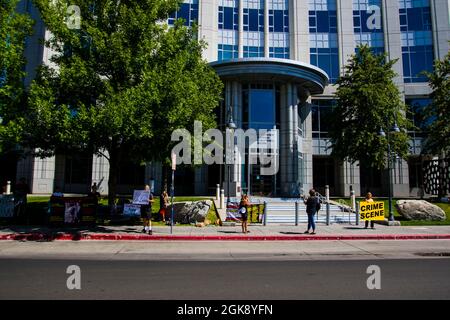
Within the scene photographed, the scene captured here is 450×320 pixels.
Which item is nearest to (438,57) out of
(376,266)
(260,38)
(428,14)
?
(428,14)

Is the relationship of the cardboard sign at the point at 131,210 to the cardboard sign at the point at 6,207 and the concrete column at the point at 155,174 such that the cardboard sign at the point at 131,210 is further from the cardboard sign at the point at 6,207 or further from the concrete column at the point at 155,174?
the concrete column at the point at 155,174

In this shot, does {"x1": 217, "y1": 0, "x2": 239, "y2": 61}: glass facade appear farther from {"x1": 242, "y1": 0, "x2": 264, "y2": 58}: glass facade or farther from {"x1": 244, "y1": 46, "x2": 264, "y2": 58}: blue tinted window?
{"x1": 244, "y1": 46, "x2": 264, "y2": 58}: blue tinted window

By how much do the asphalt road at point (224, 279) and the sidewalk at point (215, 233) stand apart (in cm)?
439

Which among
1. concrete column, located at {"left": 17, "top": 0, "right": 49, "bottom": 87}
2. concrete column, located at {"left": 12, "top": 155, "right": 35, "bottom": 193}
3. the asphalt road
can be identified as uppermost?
concrete column, located at {"left": 17, "top": 0, "right": 49, "bottom": 87}

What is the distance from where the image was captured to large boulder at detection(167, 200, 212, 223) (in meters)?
16.9

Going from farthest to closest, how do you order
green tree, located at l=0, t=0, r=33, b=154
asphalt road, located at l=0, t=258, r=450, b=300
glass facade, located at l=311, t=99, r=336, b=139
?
glass facade, located at l=311, t=99, r=336, b=139 < green tree, located at l=0, t=0, r=33, b=154 < asphalt road, located at l=0, t=258, r=450, b=300

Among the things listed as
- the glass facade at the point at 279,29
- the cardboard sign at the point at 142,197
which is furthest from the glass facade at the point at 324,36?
the cardboard sign at the point at 142,197

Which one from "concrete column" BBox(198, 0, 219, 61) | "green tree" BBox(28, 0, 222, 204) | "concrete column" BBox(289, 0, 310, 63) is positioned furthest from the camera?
"concrete column" BBox(289, 0, 310, 63)

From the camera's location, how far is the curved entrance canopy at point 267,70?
27594mm

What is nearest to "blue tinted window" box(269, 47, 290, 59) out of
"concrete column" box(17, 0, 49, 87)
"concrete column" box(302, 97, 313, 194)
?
"concrete column" box(302, 97, 313, 194)

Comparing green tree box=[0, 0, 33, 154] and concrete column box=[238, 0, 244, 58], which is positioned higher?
concrete column box=[238, 0, 244, 58]

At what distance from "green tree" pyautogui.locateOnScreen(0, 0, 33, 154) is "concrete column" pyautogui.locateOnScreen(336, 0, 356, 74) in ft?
90.1

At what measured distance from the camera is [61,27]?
14.5 m

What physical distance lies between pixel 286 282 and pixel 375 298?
1.67m
